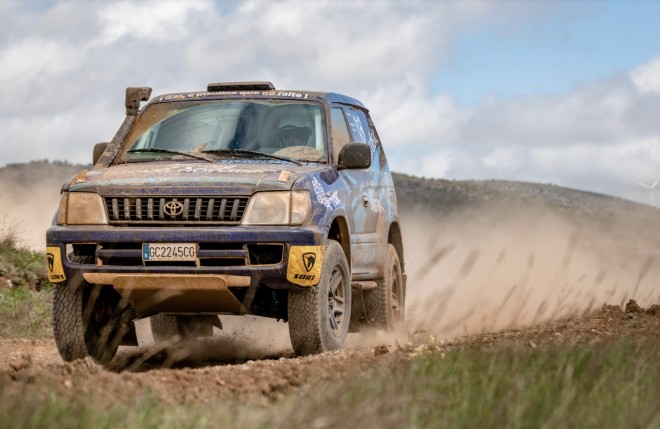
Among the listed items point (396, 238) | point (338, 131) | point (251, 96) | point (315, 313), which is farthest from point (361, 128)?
point (315, 313)

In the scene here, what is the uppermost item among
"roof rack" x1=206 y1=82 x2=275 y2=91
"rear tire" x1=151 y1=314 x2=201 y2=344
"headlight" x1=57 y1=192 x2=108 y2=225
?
"roof rack" x1=206 y1=82 x2=275 y2=91

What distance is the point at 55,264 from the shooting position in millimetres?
6492

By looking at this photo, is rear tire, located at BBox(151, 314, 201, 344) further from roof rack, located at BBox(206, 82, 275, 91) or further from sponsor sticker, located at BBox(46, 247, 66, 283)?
sponsor sticker, located at BBox(46, 247, 66, 283)

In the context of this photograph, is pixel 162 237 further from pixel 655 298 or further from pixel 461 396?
pixel 655 298

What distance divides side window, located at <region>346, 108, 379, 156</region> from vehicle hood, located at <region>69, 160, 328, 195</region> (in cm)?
168

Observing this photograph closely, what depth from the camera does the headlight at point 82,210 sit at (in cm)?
645

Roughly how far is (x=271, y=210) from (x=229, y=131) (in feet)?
4.52

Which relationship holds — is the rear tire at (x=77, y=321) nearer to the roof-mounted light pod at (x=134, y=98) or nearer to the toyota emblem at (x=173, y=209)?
the toyota emblem at (x=173, y=209)

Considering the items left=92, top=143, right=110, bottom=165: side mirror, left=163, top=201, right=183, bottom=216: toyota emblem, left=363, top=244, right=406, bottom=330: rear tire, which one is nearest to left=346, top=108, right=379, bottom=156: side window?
left=363, top=244, right=406, bottom=330: rear tire

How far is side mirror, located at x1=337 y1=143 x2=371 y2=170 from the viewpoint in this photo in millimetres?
7066

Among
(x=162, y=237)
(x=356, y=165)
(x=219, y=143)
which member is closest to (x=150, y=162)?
(x=219, y=143)

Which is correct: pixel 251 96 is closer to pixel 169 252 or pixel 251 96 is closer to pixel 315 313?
pixel 169 252

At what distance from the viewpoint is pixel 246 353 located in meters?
8.31

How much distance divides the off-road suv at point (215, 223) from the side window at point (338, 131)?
28 millimetres
